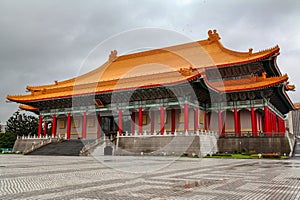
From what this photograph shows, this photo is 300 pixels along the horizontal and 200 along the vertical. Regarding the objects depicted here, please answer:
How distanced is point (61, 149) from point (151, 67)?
58.8ft

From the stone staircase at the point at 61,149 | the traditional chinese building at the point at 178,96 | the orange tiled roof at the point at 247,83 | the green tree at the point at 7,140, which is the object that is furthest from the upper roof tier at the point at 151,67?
the green tree at the point at 7,140

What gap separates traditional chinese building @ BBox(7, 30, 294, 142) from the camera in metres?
33.3

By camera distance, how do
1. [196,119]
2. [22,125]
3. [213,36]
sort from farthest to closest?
1. [22,125]
2. [213,36]
3. [196,119]

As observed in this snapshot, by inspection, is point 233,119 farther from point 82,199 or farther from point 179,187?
point 82,199

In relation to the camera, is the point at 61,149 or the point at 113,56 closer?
the point at 61,149

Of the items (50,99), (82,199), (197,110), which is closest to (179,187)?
(82,199)

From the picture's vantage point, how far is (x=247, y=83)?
34812 millimetres

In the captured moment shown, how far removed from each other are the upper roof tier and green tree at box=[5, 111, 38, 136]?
15227 mm

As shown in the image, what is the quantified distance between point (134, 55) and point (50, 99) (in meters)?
16.0

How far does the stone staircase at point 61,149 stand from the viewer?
104 ft

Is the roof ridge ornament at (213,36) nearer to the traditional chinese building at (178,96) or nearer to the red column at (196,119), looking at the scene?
the traditional chinese building at (178,96)

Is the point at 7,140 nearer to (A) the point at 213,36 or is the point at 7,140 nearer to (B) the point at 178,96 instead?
(B) the point at 178,96

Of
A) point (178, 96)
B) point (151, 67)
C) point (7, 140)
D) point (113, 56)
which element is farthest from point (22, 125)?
point (178, 96)

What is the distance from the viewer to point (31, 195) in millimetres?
7242
